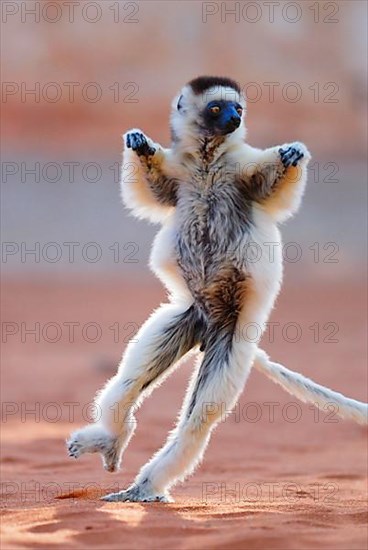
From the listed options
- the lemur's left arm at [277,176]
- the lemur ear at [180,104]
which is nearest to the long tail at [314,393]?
the lemur's left arm at [277,176]

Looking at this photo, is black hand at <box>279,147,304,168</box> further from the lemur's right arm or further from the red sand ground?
the red sand ground

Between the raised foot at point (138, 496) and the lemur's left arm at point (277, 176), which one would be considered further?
the lemur's left arm at point (277, 176)

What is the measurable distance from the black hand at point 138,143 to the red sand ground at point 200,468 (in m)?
2.01

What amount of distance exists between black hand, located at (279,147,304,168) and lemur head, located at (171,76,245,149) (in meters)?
0.39

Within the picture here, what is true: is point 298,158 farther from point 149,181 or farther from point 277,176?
point 149,181

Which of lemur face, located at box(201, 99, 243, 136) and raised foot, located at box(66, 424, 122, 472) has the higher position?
lemur face, located at box(201, 99, 243, 136)

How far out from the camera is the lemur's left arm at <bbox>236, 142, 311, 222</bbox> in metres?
6.79

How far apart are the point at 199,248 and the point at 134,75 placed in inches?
1264

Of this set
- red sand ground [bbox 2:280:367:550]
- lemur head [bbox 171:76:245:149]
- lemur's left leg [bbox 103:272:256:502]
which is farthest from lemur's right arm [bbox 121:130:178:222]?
red sand ground [bbox 2:280:367:550]

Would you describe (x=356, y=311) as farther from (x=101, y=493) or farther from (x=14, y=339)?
(x=101, y=493)

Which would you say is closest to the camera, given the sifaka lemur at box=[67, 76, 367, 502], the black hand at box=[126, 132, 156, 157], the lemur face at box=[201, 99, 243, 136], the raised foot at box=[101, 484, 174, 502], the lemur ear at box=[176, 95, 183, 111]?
the raised foot at box=[101, 484, 174, 502]

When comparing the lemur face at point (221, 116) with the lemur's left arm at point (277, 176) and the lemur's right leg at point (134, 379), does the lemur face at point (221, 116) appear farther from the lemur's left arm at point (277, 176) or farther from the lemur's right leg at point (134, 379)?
the lemur's right leg at point (134, 379)

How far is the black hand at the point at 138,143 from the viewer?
687cm

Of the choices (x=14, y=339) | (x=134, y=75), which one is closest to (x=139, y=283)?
(x=14, y=339)
